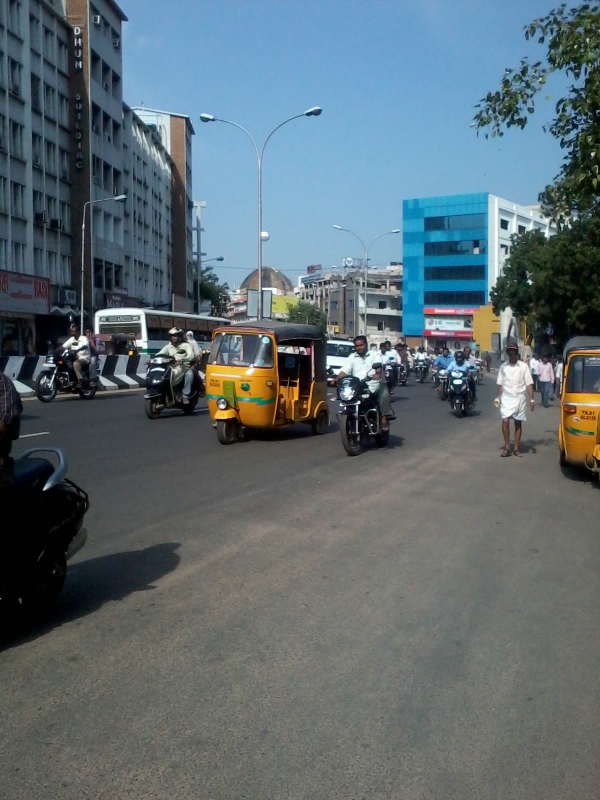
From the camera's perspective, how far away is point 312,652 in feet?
16.5

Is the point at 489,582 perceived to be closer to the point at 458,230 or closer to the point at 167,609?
the point at 167,609

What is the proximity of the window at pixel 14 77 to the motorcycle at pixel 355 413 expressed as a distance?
122 feet

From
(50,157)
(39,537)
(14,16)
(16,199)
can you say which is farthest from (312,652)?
(50,157)

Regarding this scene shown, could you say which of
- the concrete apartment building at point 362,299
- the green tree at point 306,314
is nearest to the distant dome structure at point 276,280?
the concrete apartment building at point 362,299

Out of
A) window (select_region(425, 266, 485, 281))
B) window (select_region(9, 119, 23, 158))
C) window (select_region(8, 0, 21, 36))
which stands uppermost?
window (select_region(8, 0, 21, 36))

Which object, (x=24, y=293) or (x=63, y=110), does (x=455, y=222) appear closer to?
(x=63, y=110)

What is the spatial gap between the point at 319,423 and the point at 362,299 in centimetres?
→ 9162

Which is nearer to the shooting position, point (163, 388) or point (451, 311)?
point (163, 388)

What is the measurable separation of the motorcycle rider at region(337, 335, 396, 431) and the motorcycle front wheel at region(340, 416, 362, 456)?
0.72 meters

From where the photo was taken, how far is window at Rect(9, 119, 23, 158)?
4516 cm

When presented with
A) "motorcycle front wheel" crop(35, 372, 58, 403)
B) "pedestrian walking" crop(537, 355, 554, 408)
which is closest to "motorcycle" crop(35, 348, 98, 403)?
"motorcycle front wheel" crop(35, 372, 58, 403)

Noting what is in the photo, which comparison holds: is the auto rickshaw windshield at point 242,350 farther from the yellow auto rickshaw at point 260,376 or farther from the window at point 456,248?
the window at point 456,248

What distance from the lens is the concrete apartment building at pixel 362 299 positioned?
109 m

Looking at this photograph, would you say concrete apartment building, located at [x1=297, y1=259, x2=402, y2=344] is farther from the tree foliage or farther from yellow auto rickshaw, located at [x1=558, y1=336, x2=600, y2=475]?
yellow auto rickshaw, located at [x1=558, y1=336, x2=600, y2=475]
